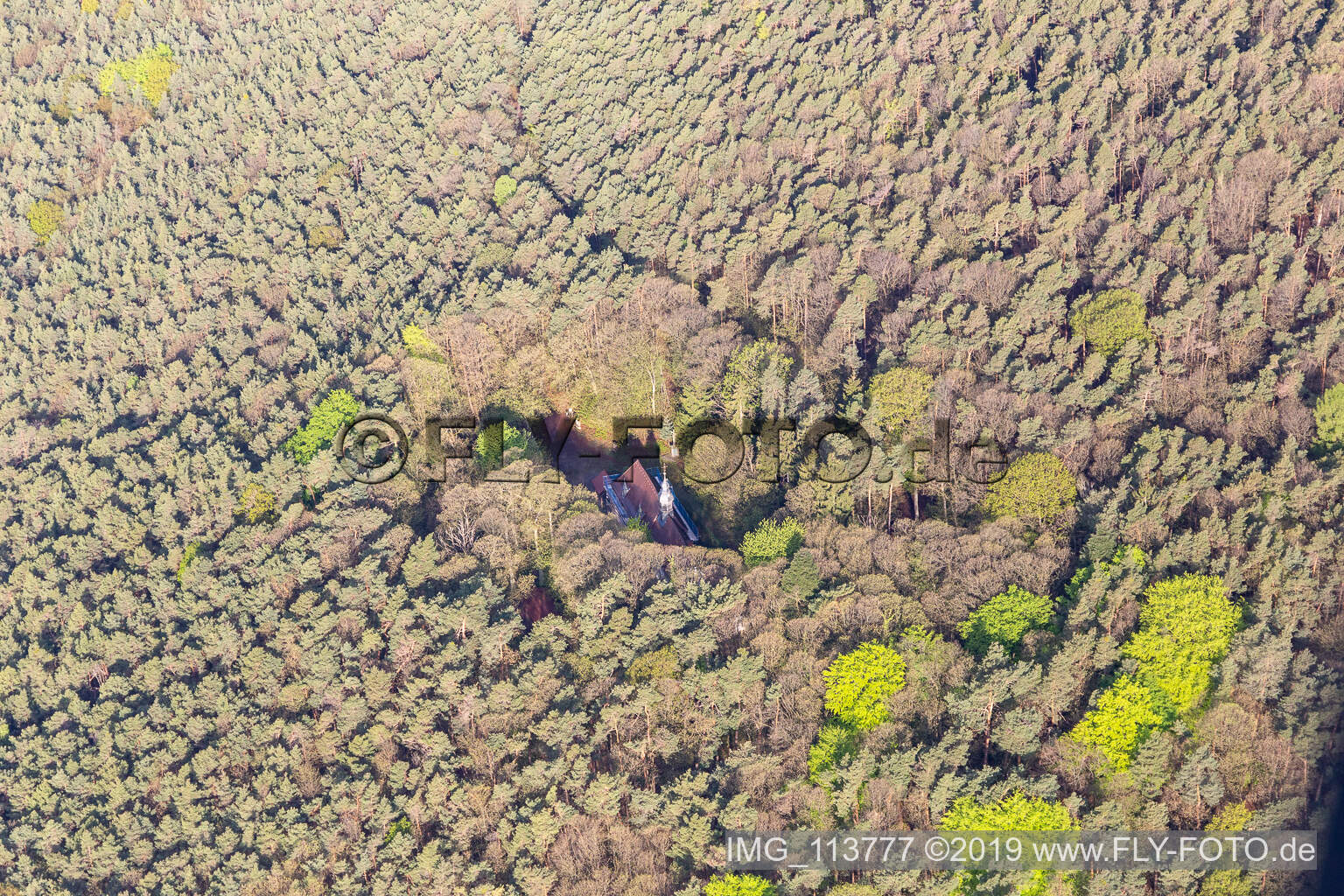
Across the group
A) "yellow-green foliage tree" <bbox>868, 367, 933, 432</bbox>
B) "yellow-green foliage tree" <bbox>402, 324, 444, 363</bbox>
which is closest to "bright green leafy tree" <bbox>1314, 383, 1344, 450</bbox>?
"yellow-green foliage tree" <bbox>868, 367, 933, 432</bbox>

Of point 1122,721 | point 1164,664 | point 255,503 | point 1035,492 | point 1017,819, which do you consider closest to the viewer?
point 1017,819

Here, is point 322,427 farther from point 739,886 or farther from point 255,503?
point 739,886

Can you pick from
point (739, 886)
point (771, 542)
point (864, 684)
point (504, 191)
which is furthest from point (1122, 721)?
point (504, 191)

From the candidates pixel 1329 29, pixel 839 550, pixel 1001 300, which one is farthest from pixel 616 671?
pixel 1329 29

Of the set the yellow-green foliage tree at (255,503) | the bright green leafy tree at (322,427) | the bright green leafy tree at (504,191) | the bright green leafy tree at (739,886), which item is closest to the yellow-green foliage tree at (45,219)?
the bright green leafy tree at (322,427)

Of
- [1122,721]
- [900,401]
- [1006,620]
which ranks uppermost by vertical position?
[900,401]

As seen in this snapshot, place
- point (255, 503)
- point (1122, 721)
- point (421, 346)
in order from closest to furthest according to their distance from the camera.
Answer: point (1122, 721)
point (255, 503)
point (421, 346)
